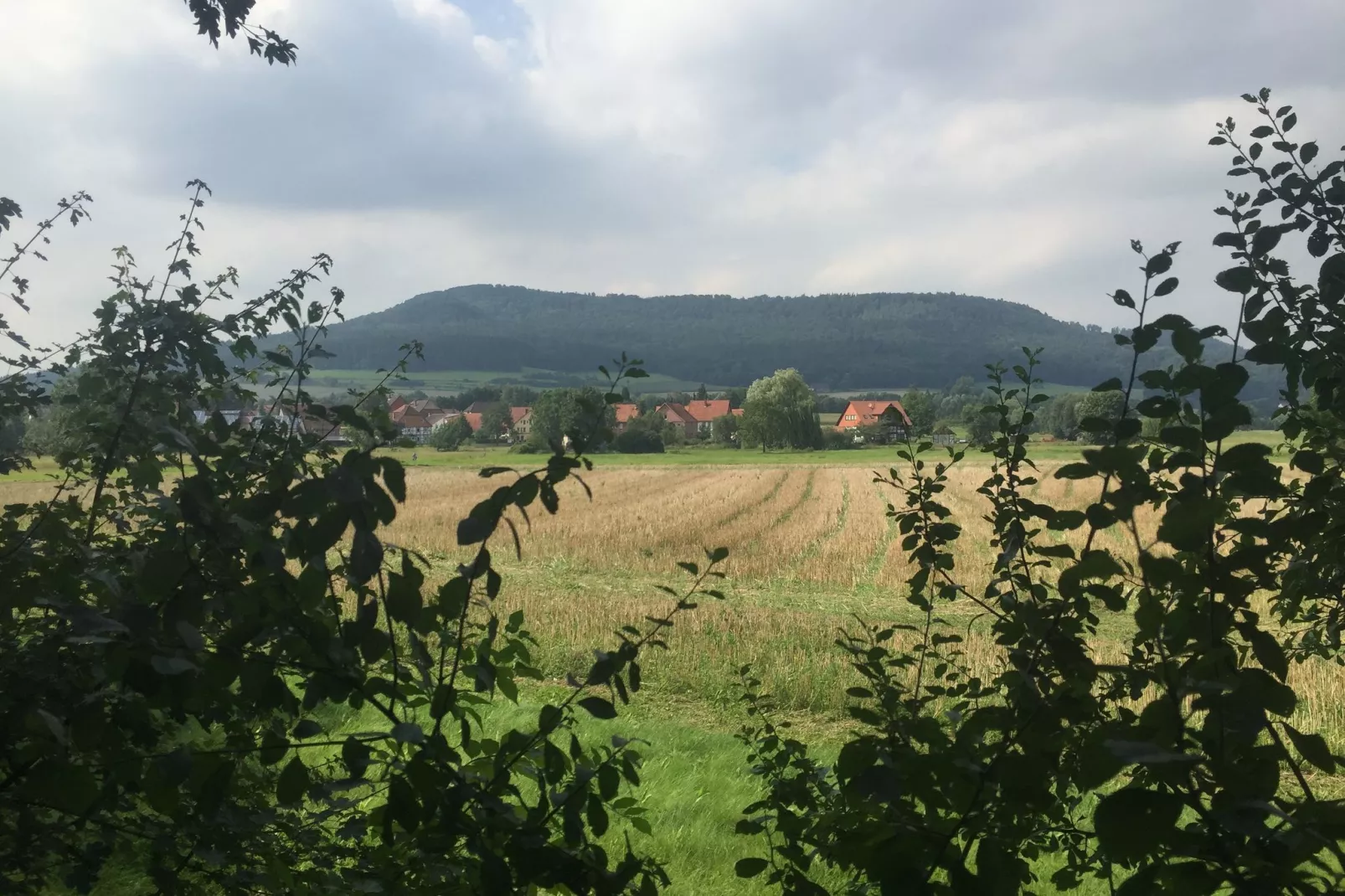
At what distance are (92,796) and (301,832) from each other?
2.78ft

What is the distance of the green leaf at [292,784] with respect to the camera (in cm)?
143

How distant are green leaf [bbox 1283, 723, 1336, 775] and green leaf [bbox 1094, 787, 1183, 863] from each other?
0.16 meters

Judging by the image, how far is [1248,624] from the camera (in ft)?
4.26

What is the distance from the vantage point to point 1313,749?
1.03 meters

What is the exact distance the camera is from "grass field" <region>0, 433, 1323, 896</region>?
6027mm

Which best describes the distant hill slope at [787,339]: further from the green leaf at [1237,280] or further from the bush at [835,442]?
the green leaf at [1237,280]

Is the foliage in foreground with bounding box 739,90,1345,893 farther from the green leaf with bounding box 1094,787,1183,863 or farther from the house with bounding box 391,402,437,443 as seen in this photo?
the house with bounding box 391,402,437,443

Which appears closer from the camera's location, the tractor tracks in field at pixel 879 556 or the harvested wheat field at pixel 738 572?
the harvested wheat field at pixel 738 572

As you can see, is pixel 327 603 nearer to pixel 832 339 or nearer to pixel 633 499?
pixel 633 499

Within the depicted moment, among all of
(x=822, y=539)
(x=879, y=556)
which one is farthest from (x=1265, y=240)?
(x=822, y=539)

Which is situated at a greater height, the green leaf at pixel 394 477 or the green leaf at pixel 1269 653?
the green leaf at pixel 394 477

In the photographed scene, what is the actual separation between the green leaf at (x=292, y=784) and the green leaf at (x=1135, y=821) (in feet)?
3.76

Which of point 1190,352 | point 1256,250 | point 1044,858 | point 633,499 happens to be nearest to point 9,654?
point 1190,352

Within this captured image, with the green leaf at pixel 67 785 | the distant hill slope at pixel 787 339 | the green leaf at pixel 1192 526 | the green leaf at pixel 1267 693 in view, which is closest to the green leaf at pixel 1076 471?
the green leaf at pixel 1192 526
